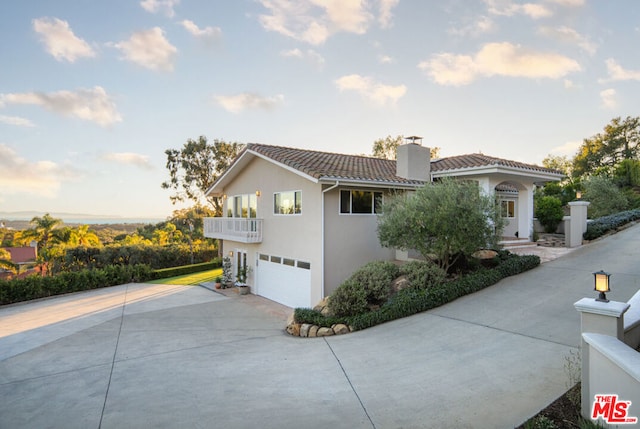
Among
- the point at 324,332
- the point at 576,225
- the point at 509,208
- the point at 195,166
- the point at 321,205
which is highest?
the point at 195,166

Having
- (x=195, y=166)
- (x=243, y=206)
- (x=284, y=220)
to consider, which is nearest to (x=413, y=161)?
(x=284, y=220)

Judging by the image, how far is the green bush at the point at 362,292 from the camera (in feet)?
30.8

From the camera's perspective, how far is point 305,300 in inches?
508

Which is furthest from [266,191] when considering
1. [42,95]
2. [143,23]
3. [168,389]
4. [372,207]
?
[42,95]

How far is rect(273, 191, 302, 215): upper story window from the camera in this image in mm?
13384

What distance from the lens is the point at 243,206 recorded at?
17703mm

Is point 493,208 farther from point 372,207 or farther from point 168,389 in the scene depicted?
point 168,389

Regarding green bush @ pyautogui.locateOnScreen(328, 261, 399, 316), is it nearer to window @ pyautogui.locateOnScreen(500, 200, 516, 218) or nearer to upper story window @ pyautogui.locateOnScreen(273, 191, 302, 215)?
upper story window @ pyautogui.locateOnScreen(273, 191, 302, 215)

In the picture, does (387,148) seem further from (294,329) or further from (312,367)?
(312,367)

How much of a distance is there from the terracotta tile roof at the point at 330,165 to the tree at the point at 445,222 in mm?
2432

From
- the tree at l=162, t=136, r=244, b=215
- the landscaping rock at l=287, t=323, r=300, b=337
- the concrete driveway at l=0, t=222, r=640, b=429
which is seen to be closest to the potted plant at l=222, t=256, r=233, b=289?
the concrete driveway at l=0, t=222, r=640, b=429

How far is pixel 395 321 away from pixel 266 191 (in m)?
8.98

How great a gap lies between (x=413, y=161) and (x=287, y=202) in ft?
18.9

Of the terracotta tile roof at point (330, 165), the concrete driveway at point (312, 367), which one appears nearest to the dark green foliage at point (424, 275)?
the concrete driveway at point (312, 367)
